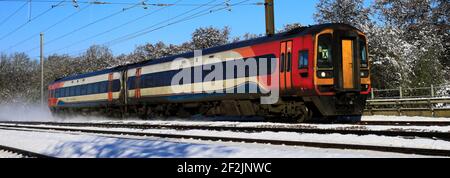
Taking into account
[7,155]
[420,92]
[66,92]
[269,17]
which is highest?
[269,17]

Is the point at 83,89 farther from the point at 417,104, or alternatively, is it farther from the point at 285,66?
the point at 417,104

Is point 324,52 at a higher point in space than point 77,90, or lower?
higher

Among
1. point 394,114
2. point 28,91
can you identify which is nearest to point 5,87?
point 28,91

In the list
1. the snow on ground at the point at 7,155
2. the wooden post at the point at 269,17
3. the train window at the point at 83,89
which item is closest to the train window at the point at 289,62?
the wooden post at the point at 269,17

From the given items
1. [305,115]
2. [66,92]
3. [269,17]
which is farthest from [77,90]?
[305,115]

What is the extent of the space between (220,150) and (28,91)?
58721 mm

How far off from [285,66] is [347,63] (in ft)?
6.16

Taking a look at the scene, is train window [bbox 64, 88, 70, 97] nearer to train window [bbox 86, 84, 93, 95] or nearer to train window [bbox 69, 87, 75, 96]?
train window [bbox 69, 87, 75, 96]

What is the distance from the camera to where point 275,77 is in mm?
14789

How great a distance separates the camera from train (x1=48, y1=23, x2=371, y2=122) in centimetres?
1391

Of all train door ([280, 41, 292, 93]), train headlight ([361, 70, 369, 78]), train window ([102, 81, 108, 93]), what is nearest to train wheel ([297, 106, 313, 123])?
train door ([280, 41, 292, 93])

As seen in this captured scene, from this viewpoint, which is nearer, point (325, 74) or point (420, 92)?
point (325, 74)

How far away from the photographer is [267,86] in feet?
49.1
